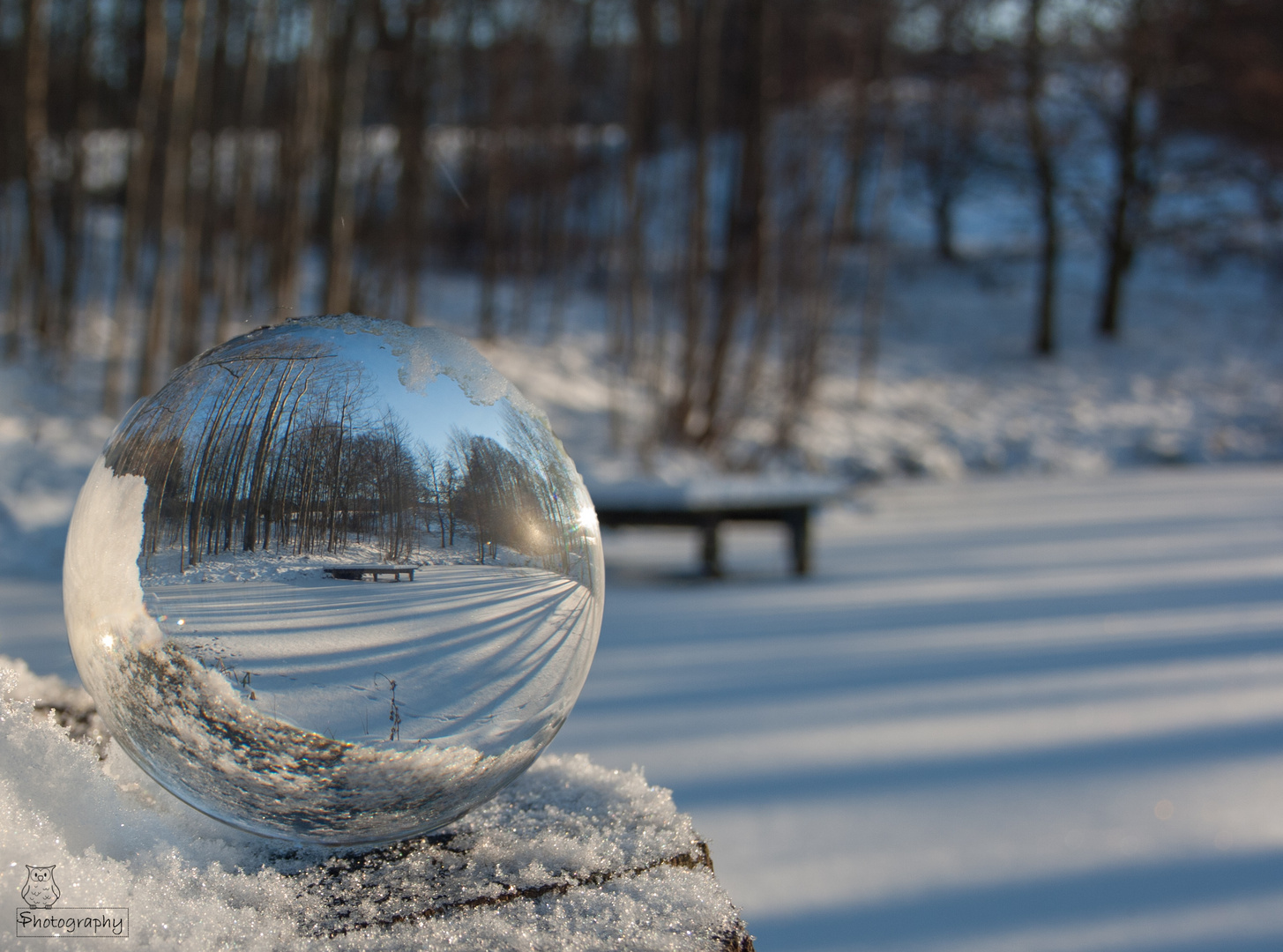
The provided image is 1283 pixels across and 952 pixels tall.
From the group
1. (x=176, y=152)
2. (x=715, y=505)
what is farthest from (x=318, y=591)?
(x=176, y=152)

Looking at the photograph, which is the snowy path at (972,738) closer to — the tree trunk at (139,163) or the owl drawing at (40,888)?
the owl drawing at (40,888)

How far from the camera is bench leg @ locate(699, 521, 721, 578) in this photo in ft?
21.1

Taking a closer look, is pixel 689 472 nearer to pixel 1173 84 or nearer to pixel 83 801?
pixel 83 801

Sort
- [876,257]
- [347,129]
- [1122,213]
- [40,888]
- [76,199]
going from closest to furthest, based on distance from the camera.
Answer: [40,888], [347,129], [76,199], [876,257], [1122,213]

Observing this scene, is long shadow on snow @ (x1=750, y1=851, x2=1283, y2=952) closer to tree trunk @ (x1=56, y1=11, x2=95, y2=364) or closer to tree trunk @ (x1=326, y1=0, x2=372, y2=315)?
tree trunk @ (x1=326, y1=0, x2=372, y2=315)

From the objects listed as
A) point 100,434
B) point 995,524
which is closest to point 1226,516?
point 995,524

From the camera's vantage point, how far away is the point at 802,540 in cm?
659

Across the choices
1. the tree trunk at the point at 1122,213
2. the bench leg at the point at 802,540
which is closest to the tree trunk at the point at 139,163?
the bench leg at the point at 802,540

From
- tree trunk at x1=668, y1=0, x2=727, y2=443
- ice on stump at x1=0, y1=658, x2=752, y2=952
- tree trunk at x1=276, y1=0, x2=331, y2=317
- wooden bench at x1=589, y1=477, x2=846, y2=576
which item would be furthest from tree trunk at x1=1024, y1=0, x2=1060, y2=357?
ice on stump at x1=0, y1=658, x2=752, y2=952

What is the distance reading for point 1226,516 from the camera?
8.55 m

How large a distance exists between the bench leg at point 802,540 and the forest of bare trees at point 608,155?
2803mm

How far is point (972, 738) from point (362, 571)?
3153mm

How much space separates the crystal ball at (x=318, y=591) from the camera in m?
1.13

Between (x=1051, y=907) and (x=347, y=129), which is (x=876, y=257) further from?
(x=1051, y=907)
